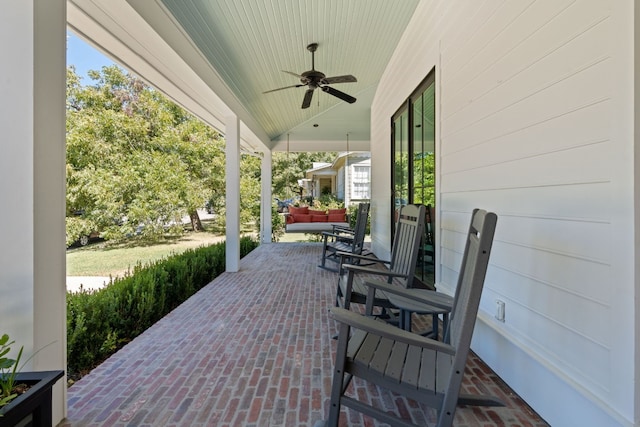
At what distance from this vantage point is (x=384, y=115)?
5711mm

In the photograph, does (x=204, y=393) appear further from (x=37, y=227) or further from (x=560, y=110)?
(x=560, y=110)

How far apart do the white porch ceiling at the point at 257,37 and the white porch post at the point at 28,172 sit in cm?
91

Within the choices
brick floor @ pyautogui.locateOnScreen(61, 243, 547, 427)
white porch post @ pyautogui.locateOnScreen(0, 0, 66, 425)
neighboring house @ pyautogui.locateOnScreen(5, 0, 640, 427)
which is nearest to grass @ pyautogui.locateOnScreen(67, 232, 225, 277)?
brick floor @ pyautogui.locateOnScreen(61, 243, 547, 427)

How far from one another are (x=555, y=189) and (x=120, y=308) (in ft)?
11.6

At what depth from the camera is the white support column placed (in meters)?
8.42

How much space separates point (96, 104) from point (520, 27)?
1113 centimetres

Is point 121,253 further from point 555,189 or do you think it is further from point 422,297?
point 555,189

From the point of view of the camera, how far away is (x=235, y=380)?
1.96m

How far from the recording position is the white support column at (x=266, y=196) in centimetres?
842

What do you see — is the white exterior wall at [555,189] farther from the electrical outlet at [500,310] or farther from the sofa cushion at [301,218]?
the sofa cushion at [301,218]

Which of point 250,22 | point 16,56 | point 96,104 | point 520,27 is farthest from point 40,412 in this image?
point 96,104

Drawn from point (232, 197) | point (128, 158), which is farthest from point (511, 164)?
point (128, 158)

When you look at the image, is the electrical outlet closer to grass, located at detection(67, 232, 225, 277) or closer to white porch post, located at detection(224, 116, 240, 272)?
white porch post, located at detection(224, 116, 240, 272)

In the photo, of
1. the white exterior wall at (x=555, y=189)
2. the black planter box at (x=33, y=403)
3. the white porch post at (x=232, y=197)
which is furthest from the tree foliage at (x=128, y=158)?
the black planter box at (x=33, y=403)
